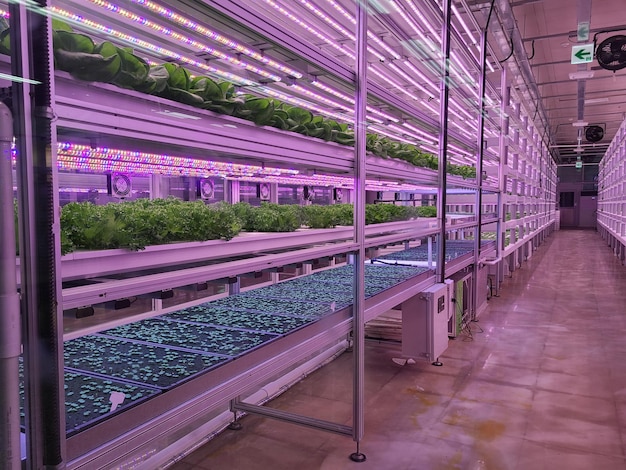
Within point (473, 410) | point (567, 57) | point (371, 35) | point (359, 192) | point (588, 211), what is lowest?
point (473, 410)

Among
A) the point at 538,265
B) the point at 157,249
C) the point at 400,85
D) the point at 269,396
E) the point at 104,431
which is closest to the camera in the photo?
the point at 104,431

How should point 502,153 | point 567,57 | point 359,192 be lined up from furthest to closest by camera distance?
1. point 567,57
2. point 502,153
3. point 359,192

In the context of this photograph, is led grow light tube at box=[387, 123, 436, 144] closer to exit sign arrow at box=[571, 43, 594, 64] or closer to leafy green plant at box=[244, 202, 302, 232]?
leafy green plant at box=[244, 202, 302, 232]

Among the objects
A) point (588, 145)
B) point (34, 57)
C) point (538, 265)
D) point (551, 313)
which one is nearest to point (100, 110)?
point (34, 57)

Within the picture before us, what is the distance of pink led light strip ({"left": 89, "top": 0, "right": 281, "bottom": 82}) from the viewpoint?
166 cm

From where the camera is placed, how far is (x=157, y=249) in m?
1.70

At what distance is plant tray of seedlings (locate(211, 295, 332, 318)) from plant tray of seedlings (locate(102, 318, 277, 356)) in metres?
0.47

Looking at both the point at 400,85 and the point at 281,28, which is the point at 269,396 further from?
the point at 400,85

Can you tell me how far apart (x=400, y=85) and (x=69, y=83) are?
20.3 ft

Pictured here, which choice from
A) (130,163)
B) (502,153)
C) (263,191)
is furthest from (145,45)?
(502,153)

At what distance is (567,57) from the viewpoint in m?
11.4

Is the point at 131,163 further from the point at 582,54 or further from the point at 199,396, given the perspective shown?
the point at 582,54

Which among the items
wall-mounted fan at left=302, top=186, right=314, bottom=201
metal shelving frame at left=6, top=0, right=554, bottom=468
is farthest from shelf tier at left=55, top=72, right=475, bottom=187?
wall-mounted fan at left=302, top=186, right=314, bottom=201

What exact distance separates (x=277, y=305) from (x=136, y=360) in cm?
120
